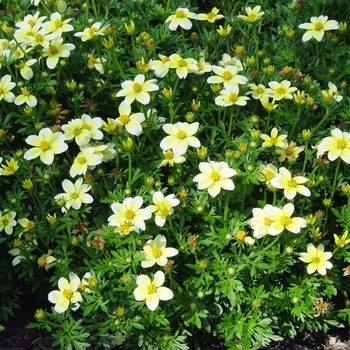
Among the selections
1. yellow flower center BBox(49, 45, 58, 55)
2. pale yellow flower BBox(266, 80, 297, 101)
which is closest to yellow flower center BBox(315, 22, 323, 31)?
pale yellow flower BBox(266, 80, 297, 101)

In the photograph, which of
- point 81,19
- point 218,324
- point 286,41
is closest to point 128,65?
point 81,19

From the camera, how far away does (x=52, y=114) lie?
3576 millimetres

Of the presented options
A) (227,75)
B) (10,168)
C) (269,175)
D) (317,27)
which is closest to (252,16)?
(317,27)

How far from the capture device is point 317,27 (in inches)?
147

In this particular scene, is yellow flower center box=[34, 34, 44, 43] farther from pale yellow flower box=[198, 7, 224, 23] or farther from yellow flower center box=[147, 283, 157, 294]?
yellow flower center box=[147, 283, 157, 294]

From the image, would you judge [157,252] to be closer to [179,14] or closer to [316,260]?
[316,260]

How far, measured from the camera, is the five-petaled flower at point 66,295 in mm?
2926

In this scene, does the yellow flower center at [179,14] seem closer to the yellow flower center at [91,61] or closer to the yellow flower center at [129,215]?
the yellow flower center at [91,61]

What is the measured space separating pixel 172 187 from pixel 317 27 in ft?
4.36

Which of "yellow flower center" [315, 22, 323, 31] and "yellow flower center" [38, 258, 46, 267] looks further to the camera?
"yellow flower center" [315, 22, 323, 31]

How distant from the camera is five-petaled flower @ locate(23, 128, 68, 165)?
3203mm

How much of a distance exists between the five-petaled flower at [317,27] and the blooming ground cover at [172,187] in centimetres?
1

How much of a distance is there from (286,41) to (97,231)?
70.4 inches

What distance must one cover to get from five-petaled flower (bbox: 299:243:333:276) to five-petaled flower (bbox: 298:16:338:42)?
134cm
